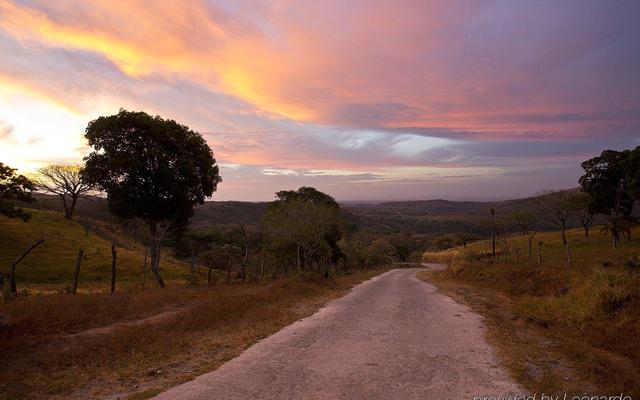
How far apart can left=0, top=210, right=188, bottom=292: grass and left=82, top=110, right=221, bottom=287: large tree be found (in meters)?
6.86

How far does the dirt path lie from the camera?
719 cm

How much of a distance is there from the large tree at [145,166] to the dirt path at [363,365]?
20.3 metres

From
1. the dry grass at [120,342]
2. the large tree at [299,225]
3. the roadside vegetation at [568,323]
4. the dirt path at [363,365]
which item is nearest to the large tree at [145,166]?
the large tree at [299,225]

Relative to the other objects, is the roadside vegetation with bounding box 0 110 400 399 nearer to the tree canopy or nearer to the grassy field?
the tree canopy

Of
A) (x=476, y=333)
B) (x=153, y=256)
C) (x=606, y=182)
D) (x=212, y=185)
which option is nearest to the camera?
(x=476, y=333)

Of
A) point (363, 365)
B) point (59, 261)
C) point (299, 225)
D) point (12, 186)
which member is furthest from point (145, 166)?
point (363, 365)

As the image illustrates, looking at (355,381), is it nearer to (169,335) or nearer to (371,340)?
(371,340)

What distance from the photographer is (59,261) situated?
39.8 meters

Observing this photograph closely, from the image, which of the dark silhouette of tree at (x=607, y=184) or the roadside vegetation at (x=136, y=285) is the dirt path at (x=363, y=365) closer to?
the roadside vegetation at (x=136, y=285)

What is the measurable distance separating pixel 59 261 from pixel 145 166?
19666 millimetres

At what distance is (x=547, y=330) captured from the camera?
13125 millimetres

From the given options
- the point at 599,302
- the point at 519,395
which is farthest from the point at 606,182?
the point at 519,395

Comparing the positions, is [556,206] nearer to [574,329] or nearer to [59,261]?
[574,329]

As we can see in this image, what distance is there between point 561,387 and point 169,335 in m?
10.6
